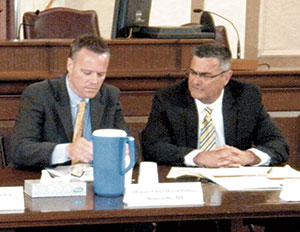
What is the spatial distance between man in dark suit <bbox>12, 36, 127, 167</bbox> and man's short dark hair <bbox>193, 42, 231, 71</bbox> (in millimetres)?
495

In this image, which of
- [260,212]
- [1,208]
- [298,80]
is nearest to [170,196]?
[260,212]

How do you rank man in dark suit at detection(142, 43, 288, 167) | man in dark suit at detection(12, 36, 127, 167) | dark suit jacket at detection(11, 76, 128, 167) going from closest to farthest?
dark suit jacket at detection(11, 76, 128, 167) → man in dark suit at detection(12, 36, 127, 167) → man in dark suit at detection(142, 43, 288, 167)

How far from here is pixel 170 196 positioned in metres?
1.98

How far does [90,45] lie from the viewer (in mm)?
3014

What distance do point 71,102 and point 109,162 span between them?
1005 millimetres

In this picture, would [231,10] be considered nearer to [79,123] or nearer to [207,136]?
[207,136]

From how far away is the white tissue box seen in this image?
79.2 inches

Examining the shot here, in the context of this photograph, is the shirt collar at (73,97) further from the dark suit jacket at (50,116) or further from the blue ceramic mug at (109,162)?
the blue ceramic mug at (109,162)

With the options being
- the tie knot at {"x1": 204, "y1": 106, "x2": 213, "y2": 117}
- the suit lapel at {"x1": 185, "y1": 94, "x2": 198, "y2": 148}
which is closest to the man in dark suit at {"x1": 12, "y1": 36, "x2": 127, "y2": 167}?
the suit lapel at {"x1": 185, "y1": 94, "x2": 198, "y2": 148}

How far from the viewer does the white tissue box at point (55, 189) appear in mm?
2012

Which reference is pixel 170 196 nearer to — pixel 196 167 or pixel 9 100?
pixel 196 167

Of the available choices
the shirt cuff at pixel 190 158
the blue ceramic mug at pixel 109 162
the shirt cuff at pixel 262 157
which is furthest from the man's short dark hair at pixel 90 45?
the blue ceramic mug at pixel 109 162

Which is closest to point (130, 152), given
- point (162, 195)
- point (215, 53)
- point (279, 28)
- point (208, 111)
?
point (162, 195)

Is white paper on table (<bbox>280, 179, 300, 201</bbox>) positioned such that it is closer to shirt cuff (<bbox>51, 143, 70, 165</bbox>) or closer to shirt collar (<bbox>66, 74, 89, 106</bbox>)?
shirt cuff (<bbox>51, 143, 70, 165</bbox>)
